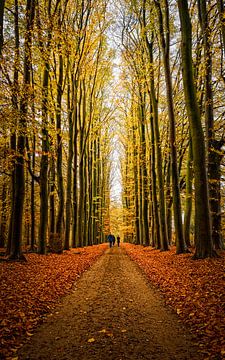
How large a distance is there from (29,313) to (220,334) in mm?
3489

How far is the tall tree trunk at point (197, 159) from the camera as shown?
1007 cm

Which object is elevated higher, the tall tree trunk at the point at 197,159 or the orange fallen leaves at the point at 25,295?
the tall tree trunk at the point at 197,159

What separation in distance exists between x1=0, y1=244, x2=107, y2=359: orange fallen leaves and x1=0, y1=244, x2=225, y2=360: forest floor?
15 millimetres

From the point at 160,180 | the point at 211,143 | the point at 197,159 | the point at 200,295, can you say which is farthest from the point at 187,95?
the point at 200,295

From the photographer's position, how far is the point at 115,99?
92.9 feet

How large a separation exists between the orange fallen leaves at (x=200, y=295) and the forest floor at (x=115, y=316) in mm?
13

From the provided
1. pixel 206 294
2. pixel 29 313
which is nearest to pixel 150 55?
pixel 206 294

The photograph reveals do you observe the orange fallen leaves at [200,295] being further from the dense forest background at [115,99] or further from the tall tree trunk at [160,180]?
the tall tree trunk at [160,180]

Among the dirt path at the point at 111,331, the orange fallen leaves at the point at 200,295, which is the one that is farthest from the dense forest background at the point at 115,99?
the dirt path at the point at 111,331

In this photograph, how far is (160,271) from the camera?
9852 mm

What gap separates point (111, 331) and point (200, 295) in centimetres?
247

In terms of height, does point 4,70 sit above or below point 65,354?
above

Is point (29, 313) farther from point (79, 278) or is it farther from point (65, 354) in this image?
point (79, 278)

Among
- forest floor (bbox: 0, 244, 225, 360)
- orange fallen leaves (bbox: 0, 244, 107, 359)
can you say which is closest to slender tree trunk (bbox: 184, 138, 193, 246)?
forest floor (bbox: 0, 244, 225, 360)
